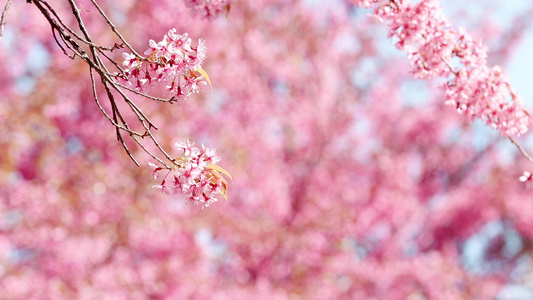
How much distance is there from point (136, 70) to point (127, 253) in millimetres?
6138

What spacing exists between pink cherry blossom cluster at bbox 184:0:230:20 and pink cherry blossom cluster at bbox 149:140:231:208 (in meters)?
1.01

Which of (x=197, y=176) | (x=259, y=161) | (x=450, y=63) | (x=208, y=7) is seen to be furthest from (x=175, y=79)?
(x=259, y=161)

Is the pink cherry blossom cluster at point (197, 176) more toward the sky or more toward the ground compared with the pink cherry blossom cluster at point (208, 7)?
more toward the ground

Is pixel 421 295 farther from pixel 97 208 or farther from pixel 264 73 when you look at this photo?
pixel 97 208

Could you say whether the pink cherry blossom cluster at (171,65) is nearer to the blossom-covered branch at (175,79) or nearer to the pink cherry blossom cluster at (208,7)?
the blossom-covered branch at (175,79)

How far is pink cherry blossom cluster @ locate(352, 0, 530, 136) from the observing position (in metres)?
2.88

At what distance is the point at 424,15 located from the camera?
113 inches

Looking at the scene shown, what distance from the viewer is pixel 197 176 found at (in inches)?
88.9

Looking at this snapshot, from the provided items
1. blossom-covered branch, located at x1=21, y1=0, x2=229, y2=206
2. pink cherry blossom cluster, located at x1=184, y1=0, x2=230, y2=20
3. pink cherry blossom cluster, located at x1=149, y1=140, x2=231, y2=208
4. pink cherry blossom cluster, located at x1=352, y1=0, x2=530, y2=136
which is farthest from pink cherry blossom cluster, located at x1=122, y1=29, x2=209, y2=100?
pink cherry blossom cluster, located at x1=352, y1=0, x2=530, y2=136

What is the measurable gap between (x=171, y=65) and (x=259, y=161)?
8.55 m

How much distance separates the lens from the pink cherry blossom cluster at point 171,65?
2186 millimetres

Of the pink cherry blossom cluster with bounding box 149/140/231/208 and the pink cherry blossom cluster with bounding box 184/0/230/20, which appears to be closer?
the pink cherry blossom cluster with bounding box 149/140/231/208

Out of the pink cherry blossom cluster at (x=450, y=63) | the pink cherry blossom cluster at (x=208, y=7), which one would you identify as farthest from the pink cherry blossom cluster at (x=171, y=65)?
the pink cherry blossom cluster at (x=450, y=63)

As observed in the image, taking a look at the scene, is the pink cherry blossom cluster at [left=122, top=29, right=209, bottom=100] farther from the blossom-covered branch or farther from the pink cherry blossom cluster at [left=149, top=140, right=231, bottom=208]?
the pink cherry blossom cluster at [left=149, top=140, right=231, bottom=208]
